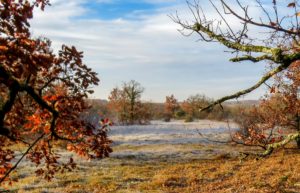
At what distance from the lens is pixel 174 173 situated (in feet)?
71.6

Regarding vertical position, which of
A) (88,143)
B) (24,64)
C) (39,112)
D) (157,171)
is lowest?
(157,171)

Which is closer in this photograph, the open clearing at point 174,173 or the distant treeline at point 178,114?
the open clearing at point 174,173

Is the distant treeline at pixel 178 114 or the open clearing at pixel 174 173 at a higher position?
the distant treeline at pixel 178 114

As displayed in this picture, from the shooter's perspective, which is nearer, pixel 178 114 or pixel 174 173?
pixel 174 173

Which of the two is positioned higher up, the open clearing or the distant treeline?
the distant treeline

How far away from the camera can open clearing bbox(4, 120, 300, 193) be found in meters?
17.9

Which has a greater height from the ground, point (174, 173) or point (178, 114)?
point (178, 114)

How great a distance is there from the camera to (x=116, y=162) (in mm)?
26375

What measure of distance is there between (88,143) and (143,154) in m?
21.7

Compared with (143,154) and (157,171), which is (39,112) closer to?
(157,171)

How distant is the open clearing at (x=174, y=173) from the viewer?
1794cm

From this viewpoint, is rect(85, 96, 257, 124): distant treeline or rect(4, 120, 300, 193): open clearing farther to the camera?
rect(85, 96, 257, 124): distant treeline

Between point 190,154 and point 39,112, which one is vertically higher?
point 39,112

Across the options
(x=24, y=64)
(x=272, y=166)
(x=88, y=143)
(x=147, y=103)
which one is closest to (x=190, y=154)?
(x=272, y=166)
